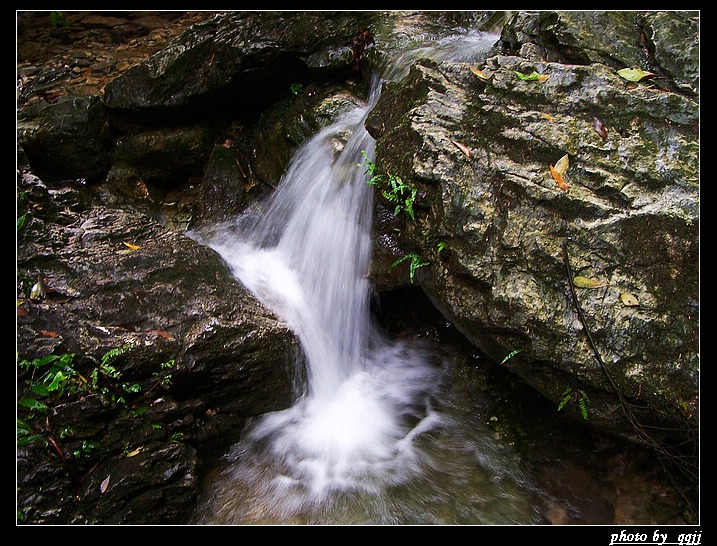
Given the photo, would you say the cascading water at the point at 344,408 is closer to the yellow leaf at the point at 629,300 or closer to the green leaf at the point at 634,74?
the yellow leaf at the point at 629,300

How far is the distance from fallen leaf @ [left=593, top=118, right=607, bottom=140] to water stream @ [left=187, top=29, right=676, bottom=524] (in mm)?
1783

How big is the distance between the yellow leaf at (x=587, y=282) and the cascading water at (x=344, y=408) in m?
1.52

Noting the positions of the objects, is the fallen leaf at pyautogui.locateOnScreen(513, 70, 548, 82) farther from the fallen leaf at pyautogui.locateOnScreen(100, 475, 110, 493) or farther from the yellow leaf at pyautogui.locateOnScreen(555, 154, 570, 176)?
the fallen leaf at pyautogui.locateOnScreen(100, 475, 110, 493)

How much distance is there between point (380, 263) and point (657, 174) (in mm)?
2208

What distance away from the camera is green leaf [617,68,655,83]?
3875mm

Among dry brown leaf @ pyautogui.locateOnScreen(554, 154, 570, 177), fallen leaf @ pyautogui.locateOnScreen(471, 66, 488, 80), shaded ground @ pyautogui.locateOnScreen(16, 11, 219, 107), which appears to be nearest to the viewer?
dry brown leaf @ pyautogui.locateOnScreen(554, 154, 570, 177)

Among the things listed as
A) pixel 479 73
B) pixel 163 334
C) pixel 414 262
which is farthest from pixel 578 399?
pixel 163 334

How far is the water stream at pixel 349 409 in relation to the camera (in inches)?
138

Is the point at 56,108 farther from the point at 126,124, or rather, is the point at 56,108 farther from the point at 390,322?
the point at 390,322

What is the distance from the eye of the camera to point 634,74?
3.91 metres

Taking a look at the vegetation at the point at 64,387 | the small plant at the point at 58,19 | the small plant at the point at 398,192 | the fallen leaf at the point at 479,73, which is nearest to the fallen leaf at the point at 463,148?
the small plant at the point at 398,192

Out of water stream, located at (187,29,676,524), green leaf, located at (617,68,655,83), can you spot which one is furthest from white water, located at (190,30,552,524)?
green leaf, located at (617,68,655,83)

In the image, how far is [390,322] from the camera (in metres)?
4.96

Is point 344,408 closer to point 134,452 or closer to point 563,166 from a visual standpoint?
point 134,452
